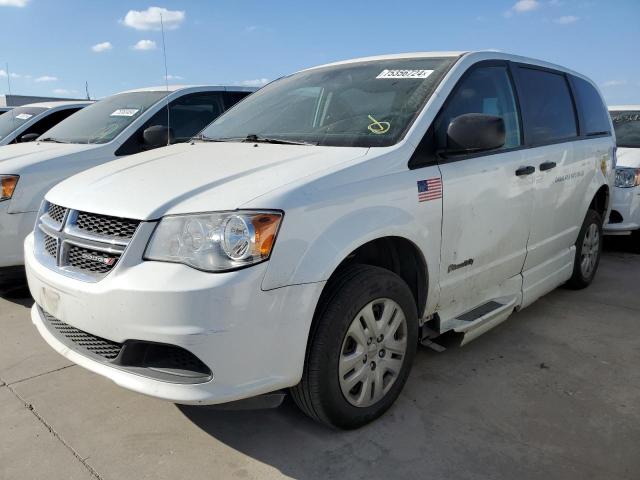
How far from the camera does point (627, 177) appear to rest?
6.12 meters

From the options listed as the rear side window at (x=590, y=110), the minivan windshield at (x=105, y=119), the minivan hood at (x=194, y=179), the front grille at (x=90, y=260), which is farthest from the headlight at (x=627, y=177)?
the front grille at (x=90, y=260)

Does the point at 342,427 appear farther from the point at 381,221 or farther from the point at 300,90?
the point at 300,90

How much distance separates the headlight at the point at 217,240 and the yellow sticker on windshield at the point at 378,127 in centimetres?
94

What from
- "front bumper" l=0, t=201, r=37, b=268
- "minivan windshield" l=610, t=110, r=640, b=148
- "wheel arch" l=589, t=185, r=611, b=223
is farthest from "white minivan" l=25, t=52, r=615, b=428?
"minivan windshield" l=610, t=110, r=640, b=148

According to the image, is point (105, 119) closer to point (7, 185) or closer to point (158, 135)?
point (158, 135)

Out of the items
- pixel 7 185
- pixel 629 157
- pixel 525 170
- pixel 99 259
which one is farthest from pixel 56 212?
pixel 629 157

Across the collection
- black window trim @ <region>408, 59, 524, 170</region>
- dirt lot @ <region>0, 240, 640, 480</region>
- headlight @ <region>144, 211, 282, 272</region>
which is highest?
black window trim @ <region>408, 59, 524, 170</region>

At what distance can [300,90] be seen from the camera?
3.62m

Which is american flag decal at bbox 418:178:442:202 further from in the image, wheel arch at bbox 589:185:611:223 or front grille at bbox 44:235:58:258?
wheel arch at bbox 589:185:611:223

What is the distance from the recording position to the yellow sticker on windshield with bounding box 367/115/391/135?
2830mm

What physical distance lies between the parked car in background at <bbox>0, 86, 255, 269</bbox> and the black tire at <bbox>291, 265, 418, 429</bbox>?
2.71 m

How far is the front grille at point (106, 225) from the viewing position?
2.28m

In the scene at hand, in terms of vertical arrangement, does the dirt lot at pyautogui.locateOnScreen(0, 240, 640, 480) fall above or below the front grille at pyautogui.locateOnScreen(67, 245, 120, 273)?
below

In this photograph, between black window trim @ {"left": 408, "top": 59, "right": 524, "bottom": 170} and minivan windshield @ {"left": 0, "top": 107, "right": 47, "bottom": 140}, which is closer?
black window trim @ {"left": 408, "top": 59, "right": 524, "bottom": 170}
